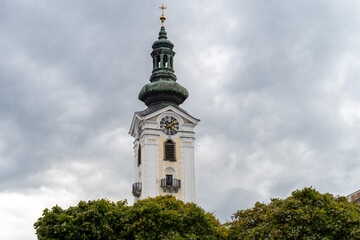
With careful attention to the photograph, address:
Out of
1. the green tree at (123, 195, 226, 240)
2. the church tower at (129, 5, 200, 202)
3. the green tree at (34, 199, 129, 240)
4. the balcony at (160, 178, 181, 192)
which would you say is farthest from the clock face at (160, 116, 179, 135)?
the green tree at (34, 199, 129, 240)

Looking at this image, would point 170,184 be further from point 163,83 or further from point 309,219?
point 309,219

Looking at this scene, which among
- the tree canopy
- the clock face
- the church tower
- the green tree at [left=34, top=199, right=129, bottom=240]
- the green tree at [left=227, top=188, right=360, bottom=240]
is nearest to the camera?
the green tree at [left=227, top=188, right=360, bottom=240]

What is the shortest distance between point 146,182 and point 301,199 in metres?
26.5

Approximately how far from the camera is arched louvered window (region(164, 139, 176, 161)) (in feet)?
194

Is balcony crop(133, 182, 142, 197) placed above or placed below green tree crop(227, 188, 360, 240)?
above

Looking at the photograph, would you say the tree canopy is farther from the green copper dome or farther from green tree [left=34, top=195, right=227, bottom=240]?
the green copper dome

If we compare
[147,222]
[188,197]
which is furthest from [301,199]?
[188,197]

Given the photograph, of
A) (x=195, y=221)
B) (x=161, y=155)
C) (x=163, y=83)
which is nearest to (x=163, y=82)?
(x=163, y=83)

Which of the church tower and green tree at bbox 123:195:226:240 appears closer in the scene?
green tree at bbox 123:195:226:240

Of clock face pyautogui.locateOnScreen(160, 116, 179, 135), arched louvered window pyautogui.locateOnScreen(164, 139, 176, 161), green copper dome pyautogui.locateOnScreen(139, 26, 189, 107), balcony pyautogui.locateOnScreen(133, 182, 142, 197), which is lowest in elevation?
balcony pyautogui.locateOnScreen(133, 182, 142, 197)

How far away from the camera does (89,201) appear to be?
35594 millimetres

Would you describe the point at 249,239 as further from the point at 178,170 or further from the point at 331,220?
the point at 178,170

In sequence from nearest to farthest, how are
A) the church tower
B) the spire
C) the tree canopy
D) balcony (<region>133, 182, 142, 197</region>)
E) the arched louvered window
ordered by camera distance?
the tree canopy
the church tower
balcony (<region>133, 182, 142, 197</region>)
the arched louvered window
the spire

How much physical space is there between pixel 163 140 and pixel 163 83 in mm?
6957
